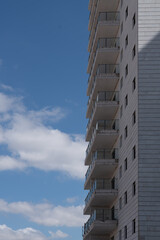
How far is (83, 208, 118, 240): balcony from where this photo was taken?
150ft

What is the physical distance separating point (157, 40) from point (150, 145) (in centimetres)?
890

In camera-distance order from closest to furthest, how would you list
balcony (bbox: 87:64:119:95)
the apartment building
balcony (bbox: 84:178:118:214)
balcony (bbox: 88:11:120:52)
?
1. the apartment building
2. balcony (bbox: 84:178:118:214)
3. balcony (bbox: 87:64:119:95)
4. balcony (bbox: 88:11:120:52)

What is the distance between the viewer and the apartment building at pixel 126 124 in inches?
1473

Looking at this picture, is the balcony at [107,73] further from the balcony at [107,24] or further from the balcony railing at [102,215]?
the balcony railing at [102,215]

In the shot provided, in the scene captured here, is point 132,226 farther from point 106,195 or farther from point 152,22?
point 152,22

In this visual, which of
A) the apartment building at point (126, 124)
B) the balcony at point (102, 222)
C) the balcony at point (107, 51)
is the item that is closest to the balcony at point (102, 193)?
the apartment building at point (126, 124)

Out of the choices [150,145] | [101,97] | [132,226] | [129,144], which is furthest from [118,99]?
[132,226]

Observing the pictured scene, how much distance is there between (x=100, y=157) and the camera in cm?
5166

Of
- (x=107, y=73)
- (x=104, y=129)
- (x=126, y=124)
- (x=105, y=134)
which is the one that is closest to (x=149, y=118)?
(x=126, y=124)

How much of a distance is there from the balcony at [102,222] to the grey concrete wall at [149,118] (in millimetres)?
9096

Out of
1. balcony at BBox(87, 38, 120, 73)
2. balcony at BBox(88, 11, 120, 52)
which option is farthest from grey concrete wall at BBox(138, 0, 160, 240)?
balcony at BBox(88, 11, 120, 52)

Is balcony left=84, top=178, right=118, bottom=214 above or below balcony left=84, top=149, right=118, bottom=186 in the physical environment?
below

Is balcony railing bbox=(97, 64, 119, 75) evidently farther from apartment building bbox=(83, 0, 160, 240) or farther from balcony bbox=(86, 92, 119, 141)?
balcony bbox=(86, 92, 119, 141)

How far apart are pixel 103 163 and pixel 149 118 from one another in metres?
10.5
